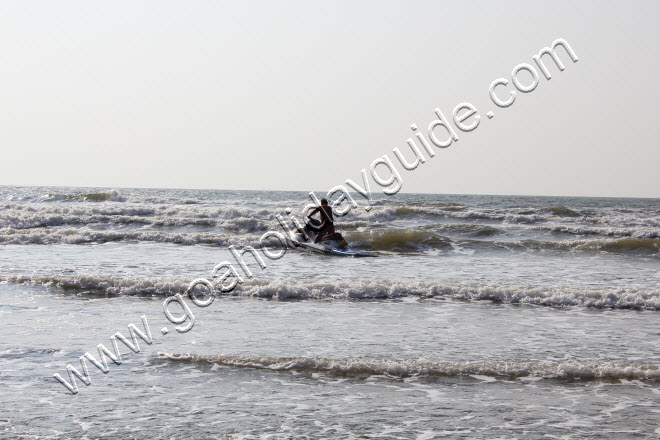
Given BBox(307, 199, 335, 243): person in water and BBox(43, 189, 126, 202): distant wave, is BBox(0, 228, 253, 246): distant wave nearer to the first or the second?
BBox(307, 199, 335, 243): person in water

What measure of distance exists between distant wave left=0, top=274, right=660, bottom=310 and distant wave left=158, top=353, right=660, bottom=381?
14.4 ft

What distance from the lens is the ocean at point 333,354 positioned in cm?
581

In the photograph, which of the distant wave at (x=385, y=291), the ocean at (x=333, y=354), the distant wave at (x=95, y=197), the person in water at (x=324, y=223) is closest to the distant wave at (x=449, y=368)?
the ocean at (x=333, y=354)

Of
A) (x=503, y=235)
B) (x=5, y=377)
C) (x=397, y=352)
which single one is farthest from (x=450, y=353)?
(x=503, y=235)

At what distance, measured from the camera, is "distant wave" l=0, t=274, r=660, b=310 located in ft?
38.1

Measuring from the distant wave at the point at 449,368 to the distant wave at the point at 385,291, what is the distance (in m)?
4.39

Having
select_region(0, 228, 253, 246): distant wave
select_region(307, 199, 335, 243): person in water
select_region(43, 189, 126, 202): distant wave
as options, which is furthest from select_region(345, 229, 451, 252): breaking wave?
select_region(43, 189, 126, 202): distant wave

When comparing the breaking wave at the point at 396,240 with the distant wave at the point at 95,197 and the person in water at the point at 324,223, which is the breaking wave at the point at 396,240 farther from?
the distant wave at the point at 95,197

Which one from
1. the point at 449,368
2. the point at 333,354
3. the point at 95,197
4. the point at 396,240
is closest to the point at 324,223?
the point at 396,240

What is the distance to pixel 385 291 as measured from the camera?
12320mm

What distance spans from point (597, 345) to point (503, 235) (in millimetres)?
19196

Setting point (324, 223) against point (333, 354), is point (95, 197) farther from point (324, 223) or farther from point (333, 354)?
point (333, 354)

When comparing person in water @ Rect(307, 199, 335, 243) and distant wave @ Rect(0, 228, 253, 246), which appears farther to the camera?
distant wave @ Rect(0, 228, 253, 246)

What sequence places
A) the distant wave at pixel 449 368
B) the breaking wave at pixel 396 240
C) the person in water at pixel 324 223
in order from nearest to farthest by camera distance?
the distant wave at pixel 449 368 < the person in water at pixel 324 223 < the breaking wave at pixel 396 240
